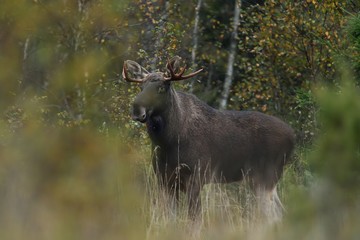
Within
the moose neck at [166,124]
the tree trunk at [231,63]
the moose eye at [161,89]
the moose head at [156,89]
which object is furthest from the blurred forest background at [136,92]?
the moose eye at [161,89]

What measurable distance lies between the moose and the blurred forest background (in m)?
0.25

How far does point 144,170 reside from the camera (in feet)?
40.5

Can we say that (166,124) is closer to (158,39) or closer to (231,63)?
(158,39)

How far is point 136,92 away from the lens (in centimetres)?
1518

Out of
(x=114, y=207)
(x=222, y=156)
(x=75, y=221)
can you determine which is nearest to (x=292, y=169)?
(x=222, y=156)

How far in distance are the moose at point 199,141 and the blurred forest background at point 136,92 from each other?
0.25 m

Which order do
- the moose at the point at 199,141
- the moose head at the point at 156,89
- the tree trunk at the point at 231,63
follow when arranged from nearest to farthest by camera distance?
the moose head at the point at 156,89 < the moose at the point at 199,141 < the tree trunk at the point at 231,63

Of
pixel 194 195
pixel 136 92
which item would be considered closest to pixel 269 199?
pixel 194 195

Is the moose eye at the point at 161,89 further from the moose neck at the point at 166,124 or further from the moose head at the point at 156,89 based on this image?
the moose neck at the point at 166,124

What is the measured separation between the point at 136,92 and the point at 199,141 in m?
2.92

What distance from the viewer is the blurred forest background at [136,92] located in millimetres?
6750

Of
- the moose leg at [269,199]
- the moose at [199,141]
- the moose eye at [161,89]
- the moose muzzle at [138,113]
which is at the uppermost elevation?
the moose eye at [161,89]

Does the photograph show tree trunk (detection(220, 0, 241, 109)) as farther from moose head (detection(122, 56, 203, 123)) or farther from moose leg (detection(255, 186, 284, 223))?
moose head (detection(122, 56, 203, 123))

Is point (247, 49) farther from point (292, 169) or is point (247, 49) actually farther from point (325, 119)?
point (325, 119)
